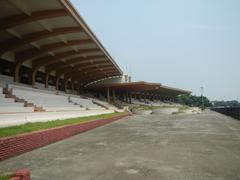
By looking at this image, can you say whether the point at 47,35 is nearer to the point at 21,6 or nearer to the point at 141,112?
the point at 21,6

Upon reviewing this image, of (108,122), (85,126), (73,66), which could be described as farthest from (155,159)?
(73,66)

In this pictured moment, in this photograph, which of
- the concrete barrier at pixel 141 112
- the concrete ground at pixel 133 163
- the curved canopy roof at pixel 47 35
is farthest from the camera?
the concrete barrier at pixel 141 112

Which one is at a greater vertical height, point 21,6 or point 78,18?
point 78,18

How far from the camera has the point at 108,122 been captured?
26000 mm

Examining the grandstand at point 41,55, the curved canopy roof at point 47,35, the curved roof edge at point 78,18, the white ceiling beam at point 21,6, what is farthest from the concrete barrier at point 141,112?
the white ceiling beam at point 21,6

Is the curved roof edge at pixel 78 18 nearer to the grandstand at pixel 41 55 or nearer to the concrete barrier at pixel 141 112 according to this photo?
the grandstand at pixel 41 55

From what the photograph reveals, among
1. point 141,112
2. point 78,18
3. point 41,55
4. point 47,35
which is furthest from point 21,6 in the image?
point 141,112

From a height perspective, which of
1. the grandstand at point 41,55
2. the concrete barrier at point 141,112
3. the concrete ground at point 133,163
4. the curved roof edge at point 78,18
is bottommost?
the concrete ground at point 133,163

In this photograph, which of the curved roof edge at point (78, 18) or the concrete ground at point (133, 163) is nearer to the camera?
the concrete ground at point (133, 163)

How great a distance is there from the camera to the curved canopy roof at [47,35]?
1582 cm

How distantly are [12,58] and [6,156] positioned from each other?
18460 mm

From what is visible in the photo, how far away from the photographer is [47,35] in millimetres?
20094

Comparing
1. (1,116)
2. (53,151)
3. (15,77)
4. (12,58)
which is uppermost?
(12,58)

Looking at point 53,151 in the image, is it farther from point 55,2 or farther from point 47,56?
point 47,56
